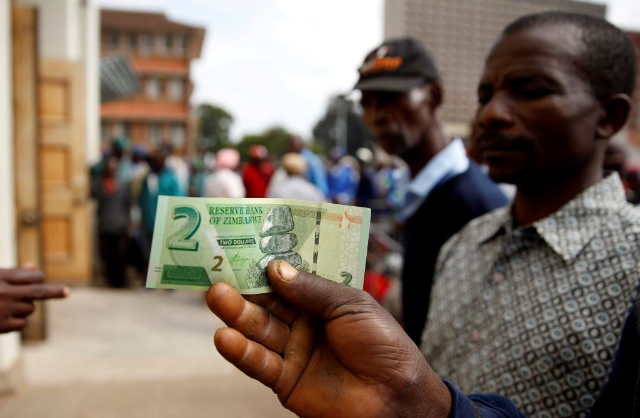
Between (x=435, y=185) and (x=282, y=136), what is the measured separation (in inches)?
2279

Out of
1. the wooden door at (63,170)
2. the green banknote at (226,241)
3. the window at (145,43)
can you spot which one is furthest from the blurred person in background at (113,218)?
the window at (145,43)

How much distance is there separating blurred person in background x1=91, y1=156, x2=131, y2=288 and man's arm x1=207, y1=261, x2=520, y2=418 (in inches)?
261

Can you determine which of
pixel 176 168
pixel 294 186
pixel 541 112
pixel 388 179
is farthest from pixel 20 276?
pixel 388 179

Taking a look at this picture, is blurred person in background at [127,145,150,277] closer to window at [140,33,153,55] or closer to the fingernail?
the fingernail

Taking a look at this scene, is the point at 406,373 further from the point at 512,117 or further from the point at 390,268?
the point at 390,268

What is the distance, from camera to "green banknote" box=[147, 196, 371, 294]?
3.25ft

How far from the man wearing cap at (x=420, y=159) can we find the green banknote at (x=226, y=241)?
4.12ft

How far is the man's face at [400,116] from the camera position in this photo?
2.51 m

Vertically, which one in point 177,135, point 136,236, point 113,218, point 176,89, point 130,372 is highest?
point 176,89

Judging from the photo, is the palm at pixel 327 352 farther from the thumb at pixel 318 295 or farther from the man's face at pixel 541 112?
the man's face at pixel 541 112

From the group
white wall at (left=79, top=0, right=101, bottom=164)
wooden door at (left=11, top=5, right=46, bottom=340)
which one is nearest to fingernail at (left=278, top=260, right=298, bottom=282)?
wooden door at (left=11, top=5, right=46, bottom=340)

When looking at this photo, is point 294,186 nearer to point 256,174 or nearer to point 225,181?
point 225,181

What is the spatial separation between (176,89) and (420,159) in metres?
35.6

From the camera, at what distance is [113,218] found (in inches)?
287
